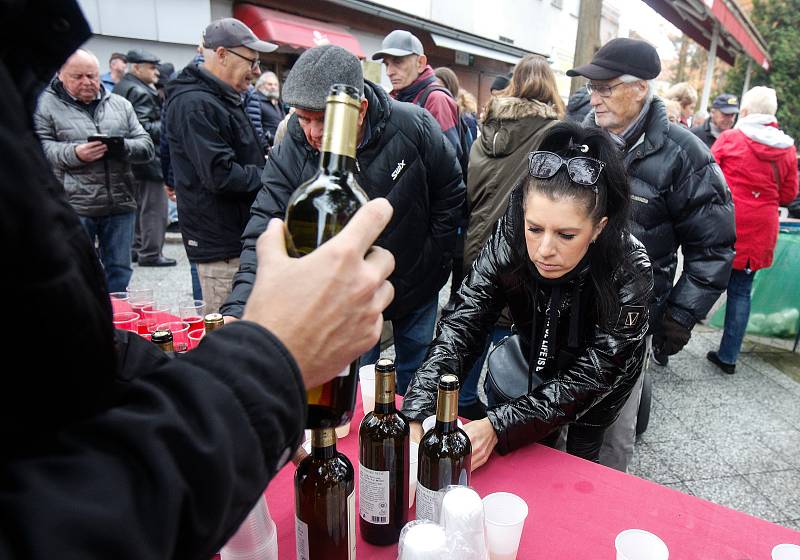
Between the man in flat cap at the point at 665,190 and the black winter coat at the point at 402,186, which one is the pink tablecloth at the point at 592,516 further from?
the man in flat cap at the point at 665,190

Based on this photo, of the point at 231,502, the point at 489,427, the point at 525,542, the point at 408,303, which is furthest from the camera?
the point at 408,303

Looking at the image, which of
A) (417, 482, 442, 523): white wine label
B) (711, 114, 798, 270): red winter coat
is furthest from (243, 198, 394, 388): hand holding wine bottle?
(711, 114, 798, 270): red winter coat

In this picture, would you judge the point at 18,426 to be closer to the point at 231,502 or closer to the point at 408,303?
the point at 231,502

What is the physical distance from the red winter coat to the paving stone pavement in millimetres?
939

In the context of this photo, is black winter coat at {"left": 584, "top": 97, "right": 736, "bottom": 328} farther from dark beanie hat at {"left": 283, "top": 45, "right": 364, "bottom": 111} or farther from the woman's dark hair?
dark beanie hat at {"left": 283, "top": 45, "right": 364, "bottom": 111}

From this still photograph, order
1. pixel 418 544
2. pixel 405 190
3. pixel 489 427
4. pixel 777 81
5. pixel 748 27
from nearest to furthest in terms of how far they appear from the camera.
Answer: pixel 418 544
pixel 489 427
pixel 405 190
pixel 748 27
pixel 777 81

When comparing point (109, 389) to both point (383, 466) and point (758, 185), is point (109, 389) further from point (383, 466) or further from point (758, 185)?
point (758, 185)

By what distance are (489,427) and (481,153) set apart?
2227mm

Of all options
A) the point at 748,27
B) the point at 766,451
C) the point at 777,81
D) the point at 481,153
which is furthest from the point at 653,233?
the point at 777,81

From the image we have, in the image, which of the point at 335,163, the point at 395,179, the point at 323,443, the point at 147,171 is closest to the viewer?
Answer: the point at 335,163

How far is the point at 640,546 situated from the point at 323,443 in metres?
0.73

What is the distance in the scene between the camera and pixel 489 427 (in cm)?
159

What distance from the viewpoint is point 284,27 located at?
998 centimetres

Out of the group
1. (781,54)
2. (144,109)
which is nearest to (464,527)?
(144,109)
